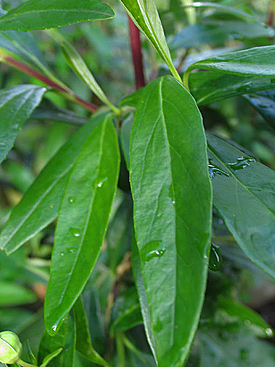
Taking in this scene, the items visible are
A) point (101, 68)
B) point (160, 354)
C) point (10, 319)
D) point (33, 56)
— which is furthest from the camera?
point (101, 68)

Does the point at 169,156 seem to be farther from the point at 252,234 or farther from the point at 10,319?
the point at 10,319

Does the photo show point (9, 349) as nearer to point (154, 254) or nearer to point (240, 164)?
point (154, 254)

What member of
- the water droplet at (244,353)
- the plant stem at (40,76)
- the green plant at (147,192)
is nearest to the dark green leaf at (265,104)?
the green plant at (147,192)

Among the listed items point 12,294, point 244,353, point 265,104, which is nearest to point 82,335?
point 265,104

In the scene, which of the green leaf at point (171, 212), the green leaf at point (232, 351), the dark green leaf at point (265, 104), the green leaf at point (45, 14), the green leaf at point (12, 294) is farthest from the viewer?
the green leaf at point (12, 294)

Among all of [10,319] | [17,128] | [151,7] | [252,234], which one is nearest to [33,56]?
[17,128]

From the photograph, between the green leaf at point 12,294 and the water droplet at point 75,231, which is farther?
the green leaf at point 12,294

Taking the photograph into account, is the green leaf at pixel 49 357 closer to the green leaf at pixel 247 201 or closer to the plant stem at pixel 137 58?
the green leaf at pixel 247 201
